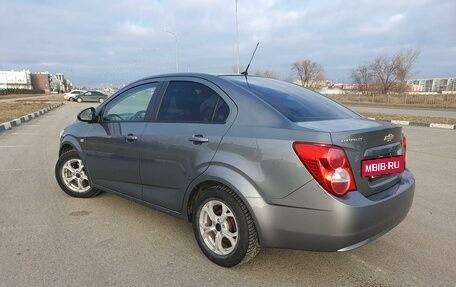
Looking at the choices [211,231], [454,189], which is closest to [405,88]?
[454,189]

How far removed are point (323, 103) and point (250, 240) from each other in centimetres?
160

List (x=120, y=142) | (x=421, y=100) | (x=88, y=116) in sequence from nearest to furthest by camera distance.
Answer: (x=120, y=142), (x=88, y=116), (x=421, y=100)

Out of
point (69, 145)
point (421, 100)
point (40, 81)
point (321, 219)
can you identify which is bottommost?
point (421, 100)

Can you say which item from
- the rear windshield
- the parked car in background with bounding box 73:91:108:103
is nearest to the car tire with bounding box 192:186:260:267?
the rear windshield

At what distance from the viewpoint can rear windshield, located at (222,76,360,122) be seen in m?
3.18

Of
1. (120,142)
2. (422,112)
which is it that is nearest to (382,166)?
(120,142)

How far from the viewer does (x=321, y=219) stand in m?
2.69

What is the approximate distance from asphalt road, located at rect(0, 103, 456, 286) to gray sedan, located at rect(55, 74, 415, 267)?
31cm

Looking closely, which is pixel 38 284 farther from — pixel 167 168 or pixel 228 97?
pixel 228 97

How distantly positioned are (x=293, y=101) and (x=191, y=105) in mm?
946

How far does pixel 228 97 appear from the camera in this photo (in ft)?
10.7

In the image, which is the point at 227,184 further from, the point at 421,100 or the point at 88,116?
the point at 421,100

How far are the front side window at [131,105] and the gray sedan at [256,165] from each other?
22 millimetres

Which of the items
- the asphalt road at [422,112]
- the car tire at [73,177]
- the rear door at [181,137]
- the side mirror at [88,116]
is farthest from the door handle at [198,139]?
the asphalt road at [422,112]
